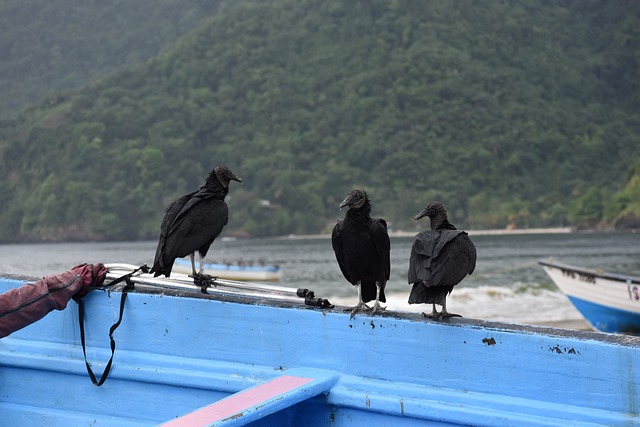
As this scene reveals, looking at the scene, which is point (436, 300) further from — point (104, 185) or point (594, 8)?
point (594, 8)

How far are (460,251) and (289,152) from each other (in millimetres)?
73333

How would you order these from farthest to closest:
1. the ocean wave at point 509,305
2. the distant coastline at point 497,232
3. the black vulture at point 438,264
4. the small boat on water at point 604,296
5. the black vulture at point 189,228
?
the distant coastline at point 497,232, the ocean wave at point 509,305, the small boat on water at point 604,296, the black vulture at point 189,228, the black vulture at point 438,264

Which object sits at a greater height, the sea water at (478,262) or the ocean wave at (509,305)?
the sea water at (478,262)

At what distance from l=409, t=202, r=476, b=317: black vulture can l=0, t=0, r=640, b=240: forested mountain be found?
206 ft

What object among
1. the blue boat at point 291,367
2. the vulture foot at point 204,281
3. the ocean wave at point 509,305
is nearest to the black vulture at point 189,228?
the vulture foot at point 204,281

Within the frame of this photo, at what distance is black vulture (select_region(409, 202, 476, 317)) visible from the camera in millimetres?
3598

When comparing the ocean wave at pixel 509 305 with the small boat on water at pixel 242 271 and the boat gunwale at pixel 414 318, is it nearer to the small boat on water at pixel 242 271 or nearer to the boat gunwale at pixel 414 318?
the small boat on water at pixel 242 271

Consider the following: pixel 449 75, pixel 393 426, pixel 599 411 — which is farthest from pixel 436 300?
pixel 449 75

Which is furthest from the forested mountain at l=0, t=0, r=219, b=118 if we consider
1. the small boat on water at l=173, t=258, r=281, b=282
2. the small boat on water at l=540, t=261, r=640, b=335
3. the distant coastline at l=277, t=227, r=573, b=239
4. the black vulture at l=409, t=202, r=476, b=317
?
the black vulture at l=409, t=202, r=476, b=317

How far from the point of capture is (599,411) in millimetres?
3051

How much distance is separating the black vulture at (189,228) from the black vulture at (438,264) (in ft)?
4.03

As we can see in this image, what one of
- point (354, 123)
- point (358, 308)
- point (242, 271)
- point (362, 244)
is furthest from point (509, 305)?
point (354, 123)

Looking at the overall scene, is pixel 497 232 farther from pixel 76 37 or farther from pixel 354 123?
pixel 76 37

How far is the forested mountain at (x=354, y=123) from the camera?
72.2 metres
